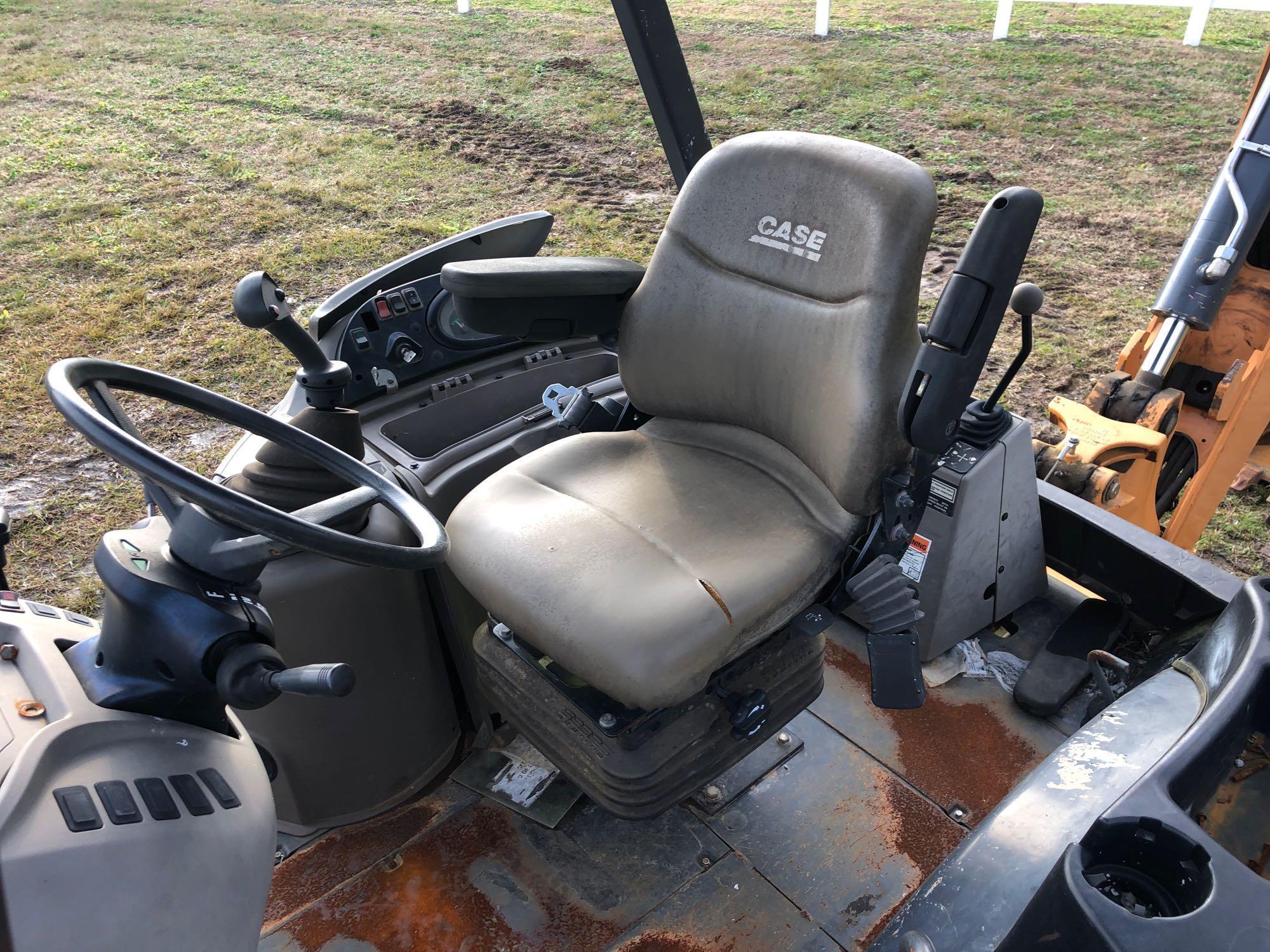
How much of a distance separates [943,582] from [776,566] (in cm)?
54

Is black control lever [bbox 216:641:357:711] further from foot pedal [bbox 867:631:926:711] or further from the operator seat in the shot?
foot pedal [bbox 867:631:926:711]

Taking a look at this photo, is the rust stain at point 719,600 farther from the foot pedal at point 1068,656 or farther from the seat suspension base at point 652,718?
the foot pedal at point 1068,656

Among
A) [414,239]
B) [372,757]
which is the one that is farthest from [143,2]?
[372,757]

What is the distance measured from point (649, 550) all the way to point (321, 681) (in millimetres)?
564

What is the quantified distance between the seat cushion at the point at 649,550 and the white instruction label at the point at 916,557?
0.33 metres

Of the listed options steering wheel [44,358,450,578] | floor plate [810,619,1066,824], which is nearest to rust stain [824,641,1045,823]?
floor plate [810,619,1066,824]

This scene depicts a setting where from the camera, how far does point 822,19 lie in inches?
276

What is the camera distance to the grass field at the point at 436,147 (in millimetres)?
3494

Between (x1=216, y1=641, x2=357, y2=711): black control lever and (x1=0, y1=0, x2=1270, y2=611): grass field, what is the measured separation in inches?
68.3

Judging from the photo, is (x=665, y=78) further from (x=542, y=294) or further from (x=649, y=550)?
(x=649, y=550)

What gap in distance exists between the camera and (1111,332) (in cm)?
369

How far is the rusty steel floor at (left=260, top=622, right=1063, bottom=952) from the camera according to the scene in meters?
1.42

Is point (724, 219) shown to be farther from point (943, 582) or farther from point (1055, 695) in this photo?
point (1055, 695)

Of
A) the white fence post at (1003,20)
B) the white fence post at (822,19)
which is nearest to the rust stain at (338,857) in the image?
the white fence post at (822,19)
